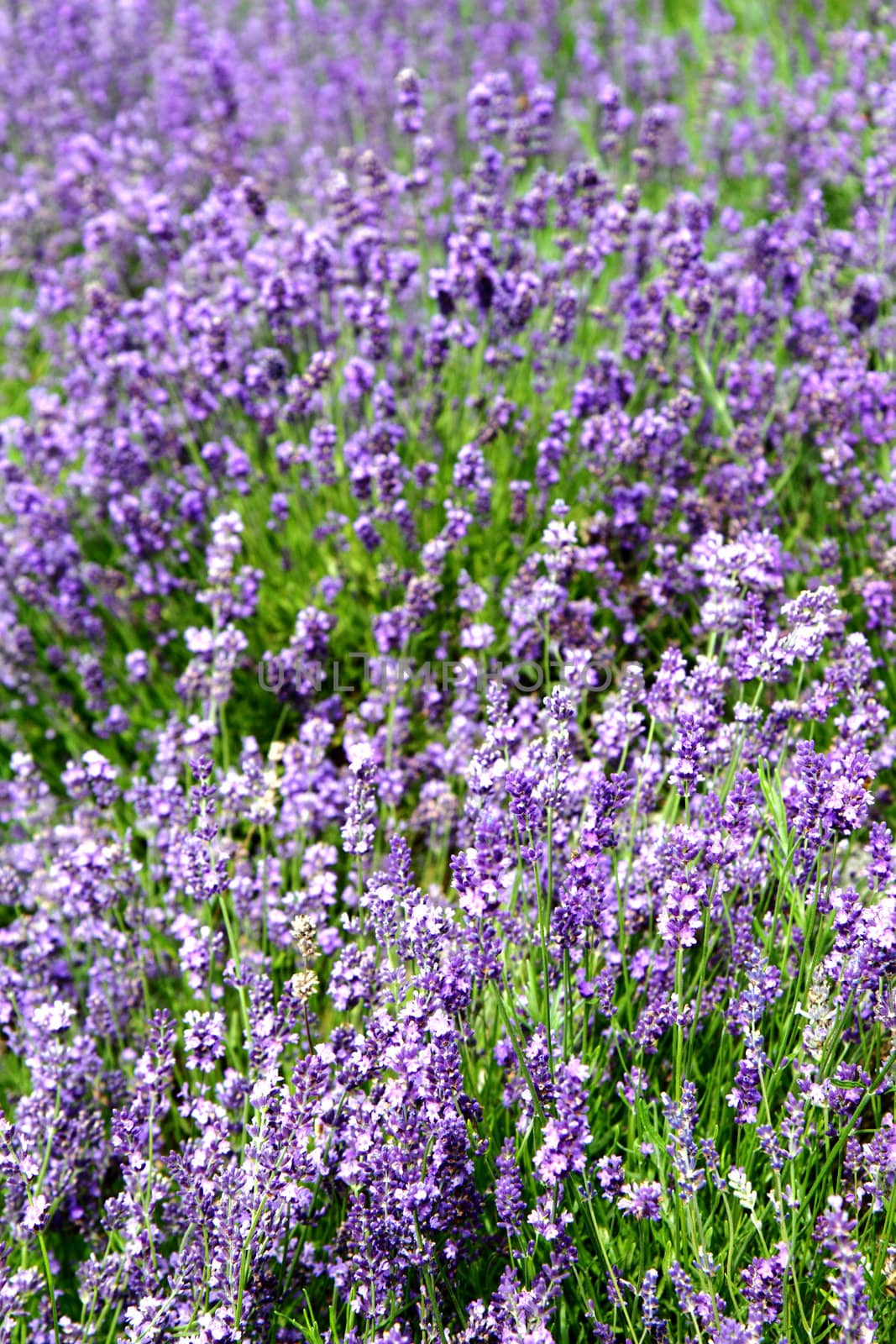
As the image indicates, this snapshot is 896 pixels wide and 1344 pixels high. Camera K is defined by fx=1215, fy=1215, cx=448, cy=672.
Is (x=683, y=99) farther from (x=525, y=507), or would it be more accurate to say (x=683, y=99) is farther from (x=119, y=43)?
(x=525, y=507)

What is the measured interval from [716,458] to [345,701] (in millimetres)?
1356

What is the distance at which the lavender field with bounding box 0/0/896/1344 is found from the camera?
6.59 feet

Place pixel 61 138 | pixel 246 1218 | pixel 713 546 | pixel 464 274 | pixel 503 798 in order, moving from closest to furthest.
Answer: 1. pixel 246 1218
2. pixel 713 546
3. pixel 503 798
4. pixel 464 274
5. pixel 61 138

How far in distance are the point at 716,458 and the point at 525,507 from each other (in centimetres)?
65

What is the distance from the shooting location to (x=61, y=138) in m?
6.23

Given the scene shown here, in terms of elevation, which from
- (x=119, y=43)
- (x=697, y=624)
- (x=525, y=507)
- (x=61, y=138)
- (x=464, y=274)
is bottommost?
(x=697, y=624)

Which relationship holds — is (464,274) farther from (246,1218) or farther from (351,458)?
(246,1218)

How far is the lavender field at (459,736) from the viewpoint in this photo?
201 cm

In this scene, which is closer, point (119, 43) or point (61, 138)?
point (61, 138)

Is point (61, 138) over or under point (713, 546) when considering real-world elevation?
over

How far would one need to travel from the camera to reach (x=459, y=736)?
9.61 feet

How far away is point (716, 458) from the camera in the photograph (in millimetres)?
3732

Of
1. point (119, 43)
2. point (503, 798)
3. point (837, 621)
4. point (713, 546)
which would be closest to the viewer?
point (713, 546)

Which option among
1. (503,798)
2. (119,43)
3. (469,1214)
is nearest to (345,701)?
(503,798)
